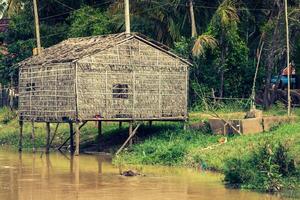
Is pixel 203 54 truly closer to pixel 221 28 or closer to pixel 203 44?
pixel 203 44

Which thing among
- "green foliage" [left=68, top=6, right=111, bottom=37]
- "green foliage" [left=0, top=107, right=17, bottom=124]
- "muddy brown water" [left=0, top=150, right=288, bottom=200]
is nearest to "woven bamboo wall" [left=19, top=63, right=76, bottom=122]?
"muddy brown water" [left=0, top=150, right=288, bottom=200]

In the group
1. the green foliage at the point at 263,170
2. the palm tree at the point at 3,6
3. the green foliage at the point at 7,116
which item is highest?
the palm tree at the point at 3,6

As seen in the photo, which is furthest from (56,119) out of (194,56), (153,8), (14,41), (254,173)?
(14,41)

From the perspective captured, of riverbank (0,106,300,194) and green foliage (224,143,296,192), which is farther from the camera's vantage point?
riverbank (0,106,300,194)

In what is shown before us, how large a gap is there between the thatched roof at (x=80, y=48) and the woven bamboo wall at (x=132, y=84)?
201mm

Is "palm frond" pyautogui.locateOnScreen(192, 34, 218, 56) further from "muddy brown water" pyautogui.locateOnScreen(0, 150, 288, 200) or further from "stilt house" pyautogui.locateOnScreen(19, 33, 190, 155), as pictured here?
"muddy brown water" pyautogui.locateOnScreen(0, 150, 288, 200)

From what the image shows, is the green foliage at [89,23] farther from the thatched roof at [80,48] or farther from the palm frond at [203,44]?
the palm frond at [203,44]

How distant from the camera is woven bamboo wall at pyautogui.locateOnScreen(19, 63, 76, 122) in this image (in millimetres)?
31844

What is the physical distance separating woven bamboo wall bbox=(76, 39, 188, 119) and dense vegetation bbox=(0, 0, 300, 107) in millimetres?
2342

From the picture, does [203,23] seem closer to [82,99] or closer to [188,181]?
[82,99]

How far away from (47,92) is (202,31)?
9.90 metres

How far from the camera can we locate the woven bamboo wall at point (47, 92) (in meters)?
31.8

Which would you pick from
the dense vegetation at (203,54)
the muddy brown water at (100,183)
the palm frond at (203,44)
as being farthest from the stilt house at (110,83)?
the muddy brown water at (100,183)

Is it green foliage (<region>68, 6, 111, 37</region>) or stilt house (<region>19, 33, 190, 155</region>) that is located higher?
green foliage (<region>68, 6, 111, 37</region>)
